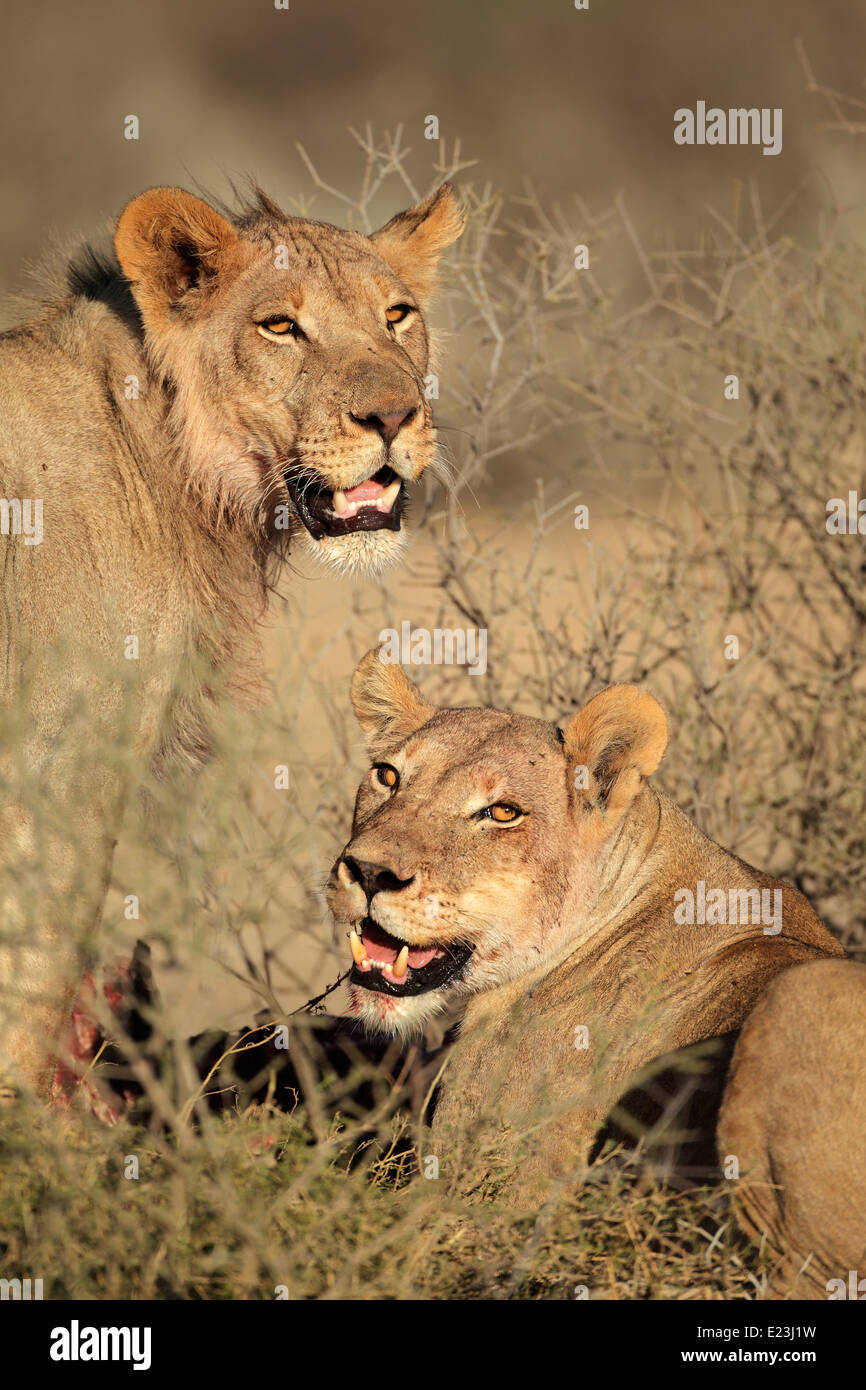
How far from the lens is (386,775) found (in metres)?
4.43

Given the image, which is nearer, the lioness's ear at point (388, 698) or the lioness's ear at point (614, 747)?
the lioness's ear at point (614, 747)

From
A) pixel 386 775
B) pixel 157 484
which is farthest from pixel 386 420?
pixel 386 775

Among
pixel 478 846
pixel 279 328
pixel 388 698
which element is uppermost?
pixel 279 328

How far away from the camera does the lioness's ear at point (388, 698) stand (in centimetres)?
467

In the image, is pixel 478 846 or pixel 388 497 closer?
pixel 478 846

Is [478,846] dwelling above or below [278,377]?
below

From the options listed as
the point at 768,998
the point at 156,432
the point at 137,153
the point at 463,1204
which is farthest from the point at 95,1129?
the point at 137,153

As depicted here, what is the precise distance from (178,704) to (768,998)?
74.1 inches

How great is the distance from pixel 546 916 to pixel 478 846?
0.28 m

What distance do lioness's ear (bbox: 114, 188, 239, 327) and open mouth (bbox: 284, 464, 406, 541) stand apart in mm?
592

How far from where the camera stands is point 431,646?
6.57 m

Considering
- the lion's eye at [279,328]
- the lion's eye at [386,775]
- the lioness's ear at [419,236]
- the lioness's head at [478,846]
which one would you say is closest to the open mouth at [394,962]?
the lioness's head at [478,846]

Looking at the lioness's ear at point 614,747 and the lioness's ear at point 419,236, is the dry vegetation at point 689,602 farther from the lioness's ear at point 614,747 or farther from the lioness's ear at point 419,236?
the lioness's ear at point 614,747

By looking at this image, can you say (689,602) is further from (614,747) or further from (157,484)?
(157,484)
